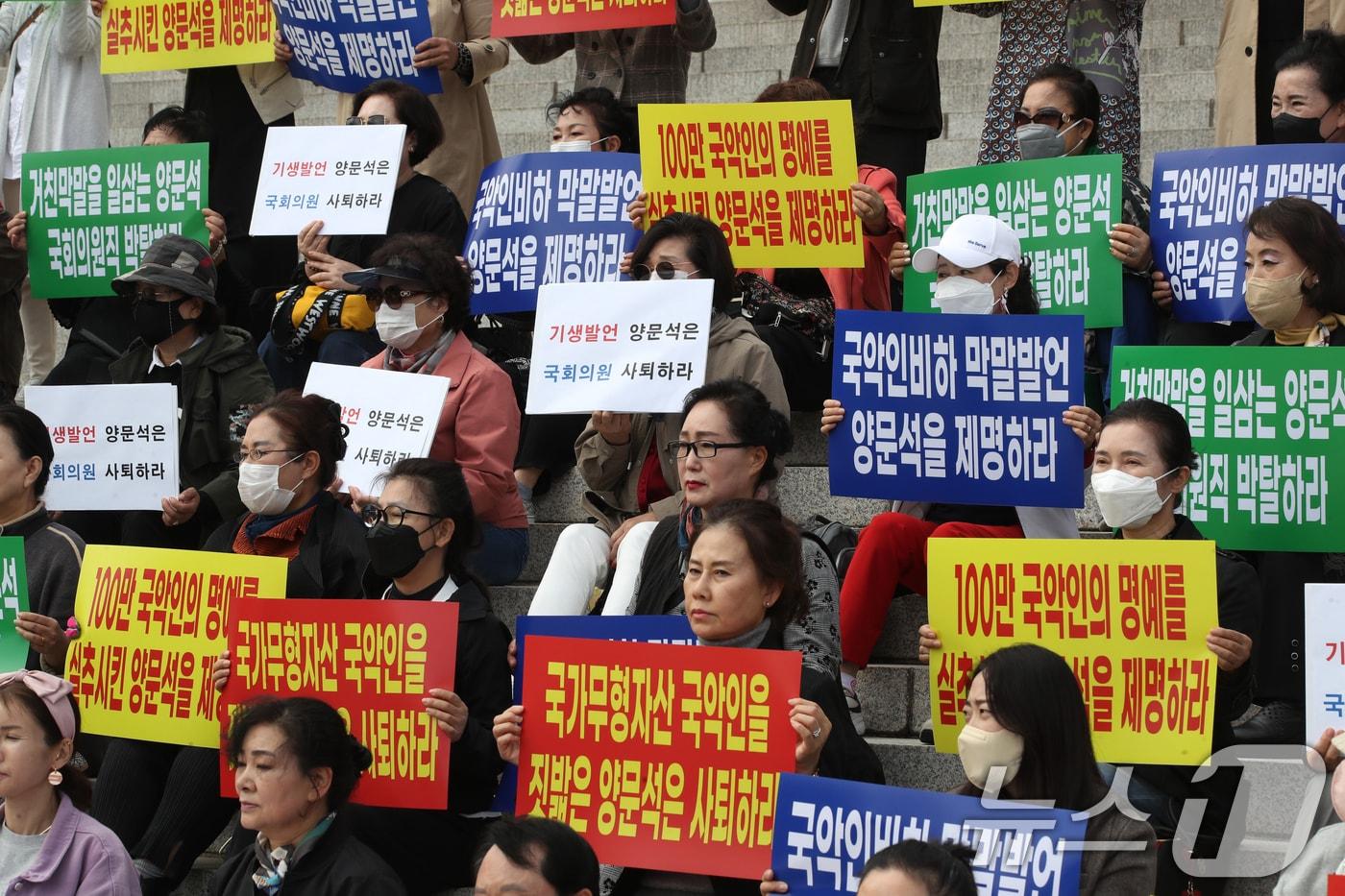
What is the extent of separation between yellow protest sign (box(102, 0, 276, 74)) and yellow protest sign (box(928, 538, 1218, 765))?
17.2ft

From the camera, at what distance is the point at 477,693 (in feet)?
21.0

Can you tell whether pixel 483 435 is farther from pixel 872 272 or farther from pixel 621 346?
pixel 872 272

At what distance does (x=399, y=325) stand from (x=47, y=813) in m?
2.46

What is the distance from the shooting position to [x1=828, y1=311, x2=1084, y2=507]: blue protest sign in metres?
6.84

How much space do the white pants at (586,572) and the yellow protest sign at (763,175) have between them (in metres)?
1.63

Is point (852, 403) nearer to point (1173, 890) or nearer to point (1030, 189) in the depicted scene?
point (1030, 189)

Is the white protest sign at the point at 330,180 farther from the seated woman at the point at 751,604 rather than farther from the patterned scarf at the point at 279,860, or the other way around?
the patterned scarf at the point at 279,860

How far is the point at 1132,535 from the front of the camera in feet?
20.5

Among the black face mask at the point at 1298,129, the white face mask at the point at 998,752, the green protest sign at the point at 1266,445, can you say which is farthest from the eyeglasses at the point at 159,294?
the white face mask at the point at 998,752

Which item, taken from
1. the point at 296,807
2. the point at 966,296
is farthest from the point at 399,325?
the point at 296,807

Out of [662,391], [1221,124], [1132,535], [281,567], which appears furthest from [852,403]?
[1221,124]

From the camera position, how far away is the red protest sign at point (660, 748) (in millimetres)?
5539

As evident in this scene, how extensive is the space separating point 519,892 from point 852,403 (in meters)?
2.60

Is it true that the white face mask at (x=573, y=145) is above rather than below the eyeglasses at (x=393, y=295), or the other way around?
above
